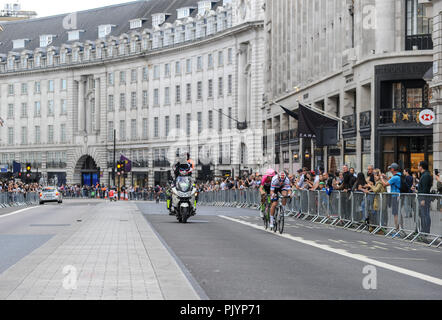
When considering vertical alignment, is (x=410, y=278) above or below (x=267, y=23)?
below

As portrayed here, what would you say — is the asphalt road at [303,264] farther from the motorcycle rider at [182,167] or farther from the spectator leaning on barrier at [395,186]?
the motorcycle rider at [182,167]

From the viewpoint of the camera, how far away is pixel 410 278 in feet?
44.4

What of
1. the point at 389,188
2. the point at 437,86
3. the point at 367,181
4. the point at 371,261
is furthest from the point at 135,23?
the point at 371,261

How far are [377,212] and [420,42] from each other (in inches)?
843

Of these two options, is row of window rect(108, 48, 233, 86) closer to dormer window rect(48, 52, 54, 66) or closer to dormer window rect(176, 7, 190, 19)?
dormer window rect(176, 7, 190, 19)

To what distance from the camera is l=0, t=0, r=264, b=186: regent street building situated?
9600 centimetres

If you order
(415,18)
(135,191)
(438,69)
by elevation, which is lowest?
(135,191)

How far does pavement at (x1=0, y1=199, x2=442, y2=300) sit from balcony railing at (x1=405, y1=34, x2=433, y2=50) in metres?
23.7

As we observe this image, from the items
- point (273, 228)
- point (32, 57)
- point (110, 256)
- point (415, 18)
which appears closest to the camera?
point (110, 256)

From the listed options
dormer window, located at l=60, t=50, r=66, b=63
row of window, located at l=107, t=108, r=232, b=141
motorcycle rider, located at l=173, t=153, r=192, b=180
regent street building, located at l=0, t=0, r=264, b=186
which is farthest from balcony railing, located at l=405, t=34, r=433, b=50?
dormer window, located at l=60, t=50, r=66, b=63

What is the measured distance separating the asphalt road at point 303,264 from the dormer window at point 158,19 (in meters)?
94.2

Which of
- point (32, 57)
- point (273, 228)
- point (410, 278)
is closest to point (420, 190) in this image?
point (273, 228)
